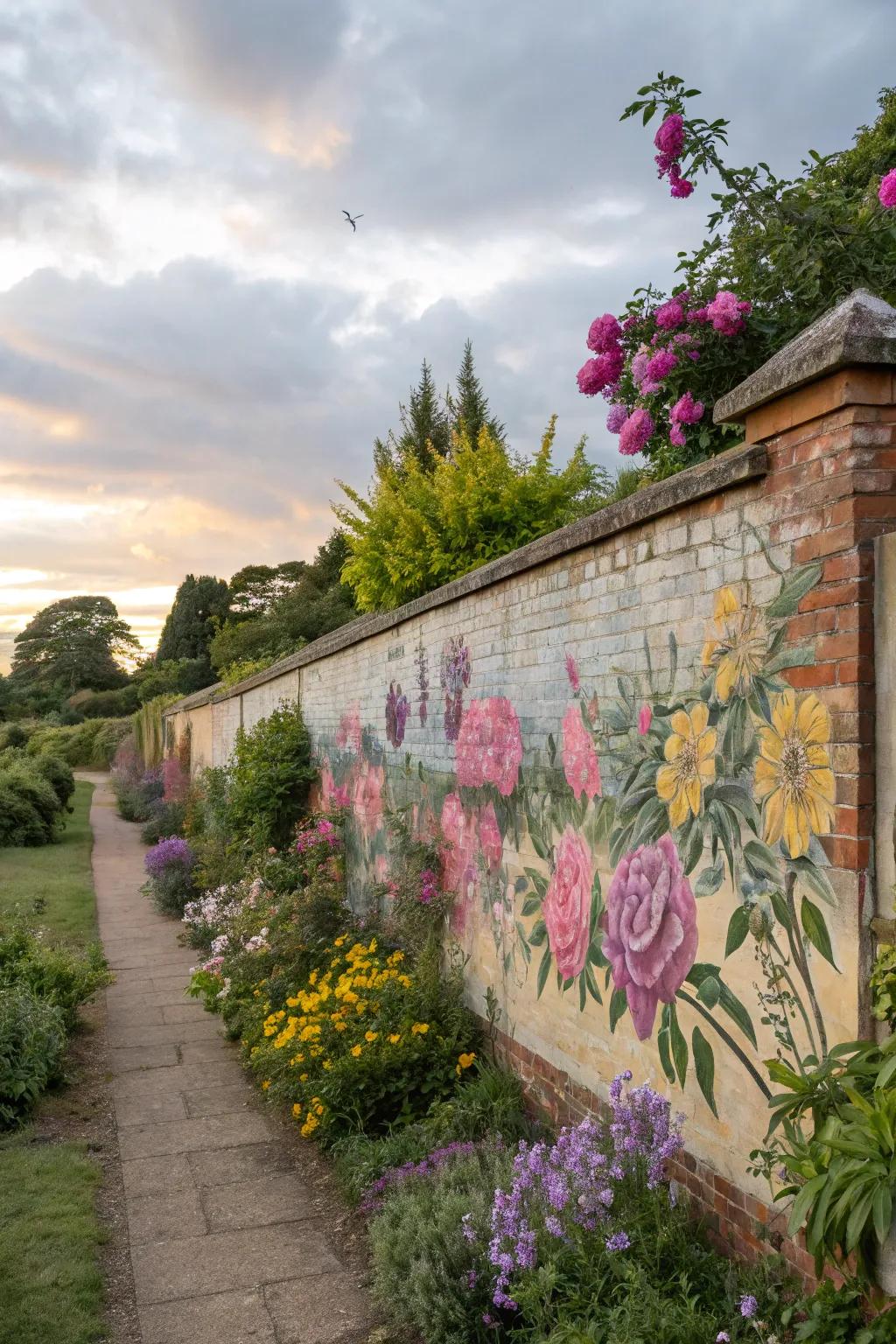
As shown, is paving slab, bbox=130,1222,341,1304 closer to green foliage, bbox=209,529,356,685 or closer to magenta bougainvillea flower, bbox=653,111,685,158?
magenta bougainvillea flower, bbox=653,111,685,158

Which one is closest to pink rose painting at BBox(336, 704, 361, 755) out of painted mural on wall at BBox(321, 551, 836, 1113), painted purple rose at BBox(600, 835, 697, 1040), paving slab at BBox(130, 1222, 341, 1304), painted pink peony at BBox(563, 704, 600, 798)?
painted mural on wall at BBox(321, 551, 836, 1113)

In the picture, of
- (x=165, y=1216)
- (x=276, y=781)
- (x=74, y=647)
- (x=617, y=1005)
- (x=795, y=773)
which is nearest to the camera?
(x=795, y=773)

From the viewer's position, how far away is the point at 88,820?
23.0 meters

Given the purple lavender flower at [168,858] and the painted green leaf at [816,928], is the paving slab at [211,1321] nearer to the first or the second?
the painted green leaf at [816,928]

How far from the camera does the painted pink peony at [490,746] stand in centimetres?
495

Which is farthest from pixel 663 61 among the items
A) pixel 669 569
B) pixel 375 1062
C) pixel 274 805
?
pixel 274 805

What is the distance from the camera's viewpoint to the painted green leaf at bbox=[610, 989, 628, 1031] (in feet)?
12.4

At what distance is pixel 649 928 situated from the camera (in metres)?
3.55

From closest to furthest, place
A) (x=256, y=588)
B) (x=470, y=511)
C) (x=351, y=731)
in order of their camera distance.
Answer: (x=470, y=511)
(x=351, y=731)
(x=256, y=588)

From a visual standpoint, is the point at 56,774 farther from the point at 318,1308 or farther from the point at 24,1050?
the point at 318,1308

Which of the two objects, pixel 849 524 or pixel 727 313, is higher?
pixel 727 313

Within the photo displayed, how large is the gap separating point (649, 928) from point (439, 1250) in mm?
1299

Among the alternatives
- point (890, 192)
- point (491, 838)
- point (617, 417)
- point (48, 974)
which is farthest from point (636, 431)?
point (48, 974)

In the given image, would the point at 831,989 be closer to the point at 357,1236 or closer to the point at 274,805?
the point at 357,1236
